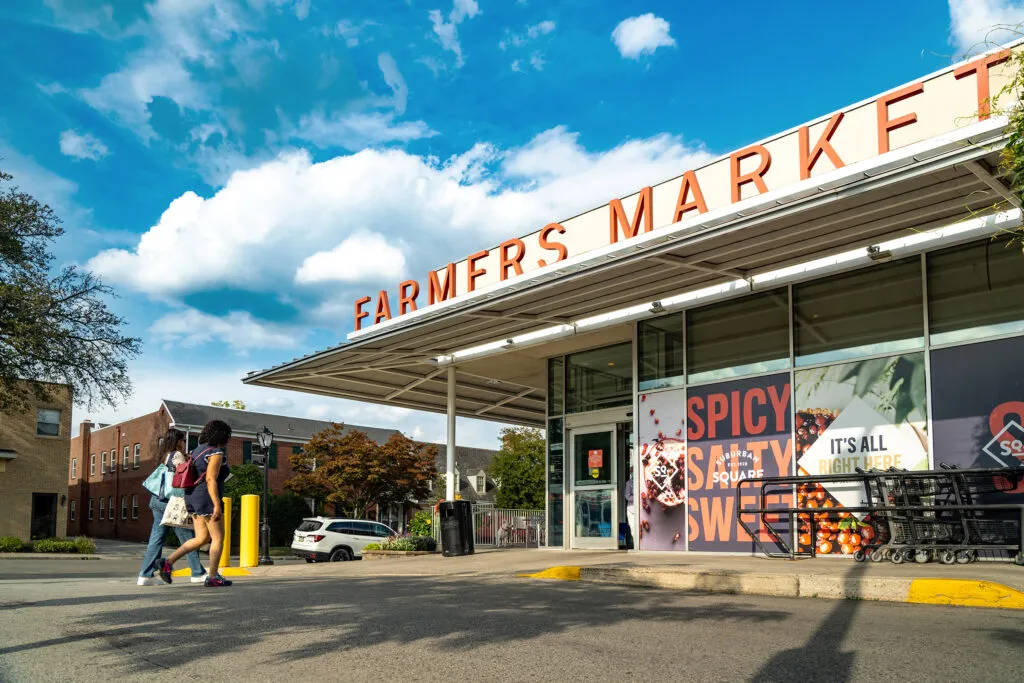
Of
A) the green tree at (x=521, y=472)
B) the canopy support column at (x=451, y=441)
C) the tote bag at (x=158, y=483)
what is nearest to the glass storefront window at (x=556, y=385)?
the canopy support column at (x=451, y=441)

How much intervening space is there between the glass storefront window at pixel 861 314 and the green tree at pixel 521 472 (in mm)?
44732

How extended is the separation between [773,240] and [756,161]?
83.7 inches

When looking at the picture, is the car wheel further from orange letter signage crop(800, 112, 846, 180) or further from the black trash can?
orange letter signage crop(800, 112, 846, 180)

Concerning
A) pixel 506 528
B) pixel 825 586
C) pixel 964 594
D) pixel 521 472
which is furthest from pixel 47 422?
pixel 964 594

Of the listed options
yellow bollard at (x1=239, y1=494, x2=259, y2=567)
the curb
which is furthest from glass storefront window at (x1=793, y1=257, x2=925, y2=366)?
yellow bollard at (x1=239, y1=494, x2=259, y2=567)

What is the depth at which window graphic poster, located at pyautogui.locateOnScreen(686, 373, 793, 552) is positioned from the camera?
1452 centimetres

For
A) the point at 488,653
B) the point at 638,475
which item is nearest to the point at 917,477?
the point at 638,475

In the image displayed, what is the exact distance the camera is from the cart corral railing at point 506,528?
947 inches

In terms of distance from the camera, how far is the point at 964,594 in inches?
324

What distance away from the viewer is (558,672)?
5.09 meters

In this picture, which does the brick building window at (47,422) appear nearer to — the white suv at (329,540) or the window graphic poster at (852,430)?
the white suv at (329,540)

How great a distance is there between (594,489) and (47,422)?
34.8 meters

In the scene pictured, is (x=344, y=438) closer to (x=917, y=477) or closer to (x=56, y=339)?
(x=56, y=339)

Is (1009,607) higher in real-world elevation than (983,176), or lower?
lower
